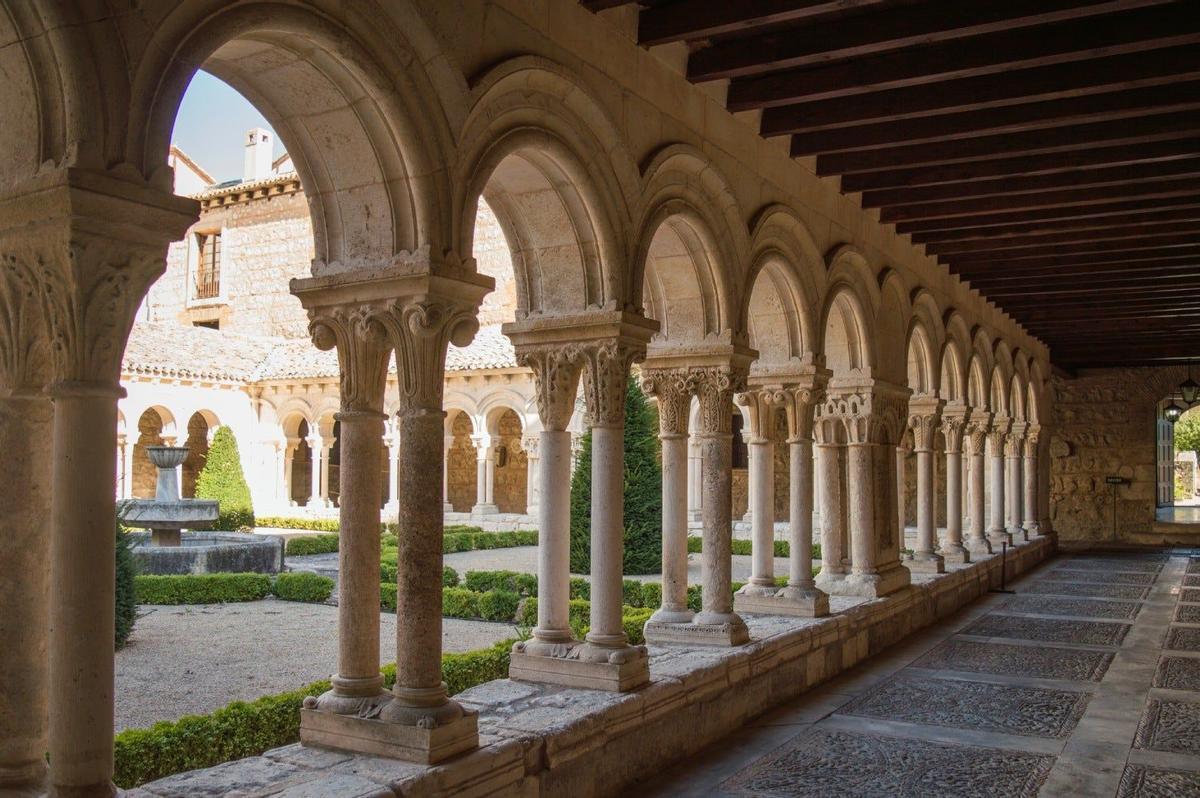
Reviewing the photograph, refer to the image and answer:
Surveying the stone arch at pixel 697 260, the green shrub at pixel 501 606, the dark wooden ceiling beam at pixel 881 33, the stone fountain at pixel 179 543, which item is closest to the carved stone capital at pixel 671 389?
the stone arch at pixel 697 260

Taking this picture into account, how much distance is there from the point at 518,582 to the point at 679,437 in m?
5.73

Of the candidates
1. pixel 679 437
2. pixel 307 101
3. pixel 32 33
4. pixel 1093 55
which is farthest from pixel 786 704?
pixel 32 33

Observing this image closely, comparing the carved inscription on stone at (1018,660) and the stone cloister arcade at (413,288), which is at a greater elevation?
the stone cloister arcade at (413,288)

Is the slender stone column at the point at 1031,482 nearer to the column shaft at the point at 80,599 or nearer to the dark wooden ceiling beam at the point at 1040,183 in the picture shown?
the dark wooden ceiling beam at the point at 1040,183

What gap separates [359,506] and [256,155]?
1151 inches

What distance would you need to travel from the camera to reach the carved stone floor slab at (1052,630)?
8.30 m

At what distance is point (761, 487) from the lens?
267 inches

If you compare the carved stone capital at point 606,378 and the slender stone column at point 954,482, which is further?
the slender stone column at point 954,482

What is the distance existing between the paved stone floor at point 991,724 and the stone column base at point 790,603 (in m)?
0.46

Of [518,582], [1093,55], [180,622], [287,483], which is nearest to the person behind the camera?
[1093,55]

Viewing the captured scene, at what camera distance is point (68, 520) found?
253cm

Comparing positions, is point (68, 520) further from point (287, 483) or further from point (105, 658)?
point (287, 483)

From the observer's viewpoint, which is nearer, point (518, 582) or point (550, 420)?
point (550, 420)

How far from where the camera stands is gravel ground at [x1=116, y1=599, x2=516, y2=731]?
22.2 ft
